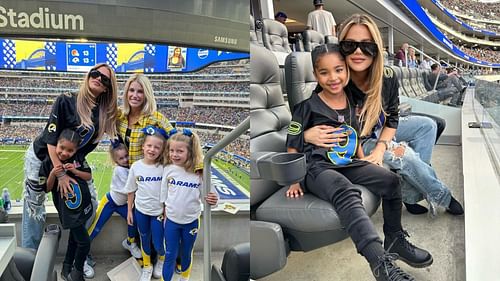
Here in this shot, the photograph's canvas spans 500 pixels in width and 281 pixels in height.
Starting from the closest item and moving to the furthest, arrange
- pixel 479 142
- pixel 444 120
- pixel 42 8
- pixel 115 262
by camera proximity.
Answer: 1. pixel 444 120
2. pixel 479 142
3. pixel 42 8
4. pixel 115 262

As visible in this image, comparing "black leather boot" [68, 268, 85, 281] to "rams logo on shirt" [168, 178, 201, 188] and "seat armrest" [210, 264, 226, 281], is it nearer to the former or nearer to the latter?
"rams logo on shirt" [168, 178, 201, 188]

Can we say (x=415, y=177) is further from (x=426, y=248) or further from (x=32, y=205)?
(x=32, y=205)

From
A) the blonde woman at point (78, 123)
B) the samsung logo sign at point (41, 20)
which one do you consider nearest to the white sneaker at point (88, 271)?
the blonde woman at point (78, 123)

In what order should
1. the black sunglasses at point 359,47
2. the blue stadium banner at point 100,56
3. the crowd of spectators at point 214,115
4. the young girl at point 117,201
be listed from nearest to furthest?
the black sunglasses at point 359,47 < the crowd of spectators at point 214,115 < the blue stadium banner at point 100,56 < the young girl at point 117,201

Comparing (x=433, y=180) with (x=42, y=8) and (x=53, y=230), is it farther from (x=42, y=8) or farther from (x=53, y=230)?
(x=53, y=230)

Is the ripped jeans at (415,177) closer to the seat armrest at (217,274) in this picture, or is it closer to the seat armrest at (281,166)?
the seat armrest at (281,166)

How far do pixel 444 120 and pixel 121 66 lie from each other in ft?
3.97

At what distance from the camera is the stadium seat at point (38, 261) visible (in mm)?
1452

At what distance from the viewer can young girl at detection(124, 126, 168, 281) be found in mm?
1502

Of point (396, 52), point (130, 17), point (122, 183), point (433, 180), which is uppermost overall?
point (130, 17)

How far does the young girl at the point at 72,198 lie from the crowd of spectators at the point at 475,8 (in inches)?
52.4

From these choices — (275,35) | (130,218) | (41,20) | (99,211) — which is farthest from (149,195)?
(275,35)

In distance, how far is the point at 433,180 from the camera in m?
0.64

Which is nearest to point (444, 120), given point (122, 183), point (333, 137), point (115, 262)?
point (333, 137)
